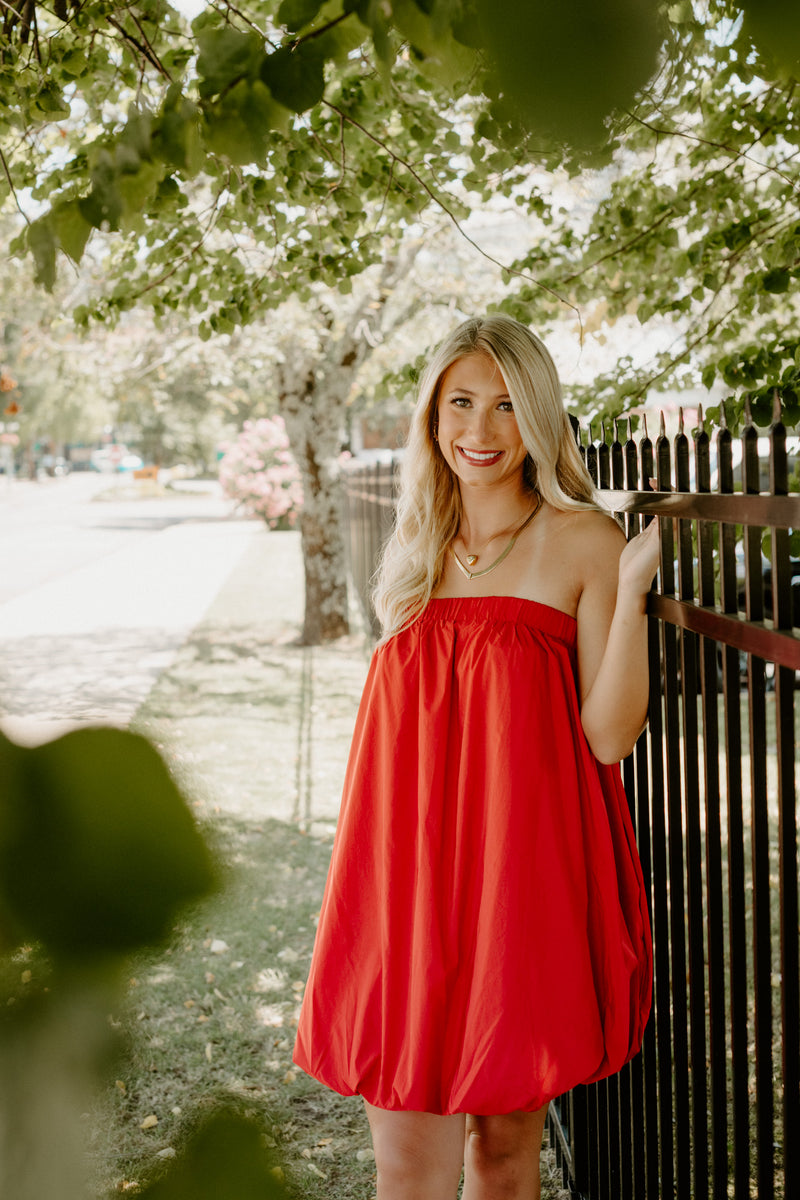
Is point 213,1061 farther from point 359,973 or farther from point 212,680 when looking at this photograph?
point 212,680

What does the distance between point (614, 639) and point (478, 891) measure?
592 mm

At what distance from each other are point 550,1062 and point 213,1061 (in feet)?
7.17

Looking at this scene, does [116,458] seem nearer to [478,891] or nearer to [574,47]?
[478,891]

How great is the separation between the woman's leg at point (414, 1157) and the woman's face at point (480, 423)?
4.56 ft

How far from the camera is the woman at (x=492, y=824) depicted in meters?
2.26

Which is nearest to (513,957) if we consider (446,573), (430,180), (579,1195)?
(446,573)

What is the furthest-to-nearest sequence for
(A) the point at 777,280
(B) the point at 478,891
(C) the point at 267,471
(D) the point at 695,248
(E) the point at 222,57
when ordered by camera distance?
(C) the point at 267,471
(D) the point at 695,248
(A) the point at 777,280
(B) the point at 478,891
(E) the point at 222,57

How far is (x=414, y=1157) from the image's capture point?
2.40 meters

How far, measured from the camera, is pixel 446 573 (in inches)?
104

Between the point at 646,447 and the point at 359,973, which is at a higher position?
the point at 646,447

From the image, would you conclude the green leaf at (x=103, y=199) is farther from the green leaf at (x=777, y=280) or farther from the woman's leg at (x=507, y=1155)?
the green leaf at (x=777, y=280)

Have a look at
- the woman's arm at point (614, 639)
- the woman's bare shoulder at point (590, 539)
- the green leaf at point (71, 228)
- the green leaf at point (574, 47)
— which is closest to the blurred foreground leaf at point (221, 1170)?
the green leaf at point (574, 47)

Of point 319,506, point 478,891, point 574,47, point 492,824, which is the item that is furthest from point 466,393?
point 319,506

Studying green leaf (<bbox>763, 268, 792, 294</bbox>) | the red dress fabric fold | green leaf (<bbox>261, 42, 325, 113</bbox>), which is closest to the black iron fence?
the red dress fabric fold
